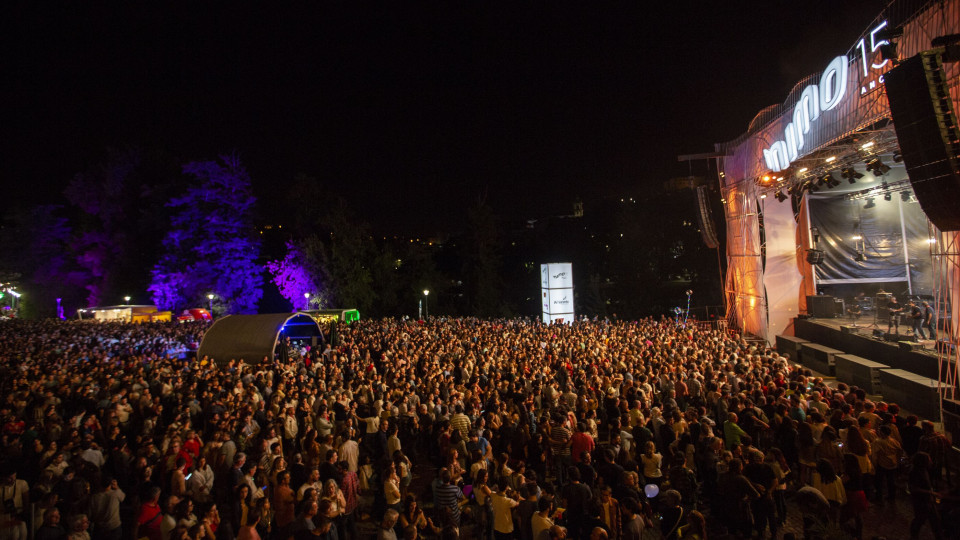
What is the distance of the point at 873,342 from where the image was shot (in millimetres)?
11383

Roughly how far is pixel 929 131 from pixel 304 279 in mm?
31568

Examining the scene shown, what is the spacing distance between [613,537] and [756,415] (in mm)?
3735

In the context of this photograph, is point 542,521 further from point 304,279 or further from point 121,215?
point 121,215

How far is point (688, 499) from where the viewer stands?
5.25 metres

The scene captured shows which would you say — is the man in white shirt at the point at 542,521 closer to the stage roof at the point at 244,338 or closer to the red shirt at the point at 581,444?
the red shirt at the point at 581,444

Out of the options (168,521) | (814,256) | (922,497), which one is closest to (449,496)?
(168,521)

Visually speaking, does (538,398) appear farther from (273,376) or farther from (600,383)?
(273,376)

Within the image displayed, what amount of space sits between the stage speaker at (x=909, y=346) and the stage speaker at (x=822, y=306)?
4902 millimetres

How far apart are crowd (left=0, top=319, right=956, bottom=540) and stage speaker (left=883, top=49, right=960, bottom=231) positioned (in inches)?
109

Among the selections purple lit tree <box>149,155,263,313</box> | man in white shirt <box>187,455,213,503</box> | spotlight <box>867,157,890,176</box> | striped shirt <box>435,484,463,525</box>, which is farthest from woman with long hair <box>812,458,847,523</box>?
purple lit tree <box>149,155,263,313</box>

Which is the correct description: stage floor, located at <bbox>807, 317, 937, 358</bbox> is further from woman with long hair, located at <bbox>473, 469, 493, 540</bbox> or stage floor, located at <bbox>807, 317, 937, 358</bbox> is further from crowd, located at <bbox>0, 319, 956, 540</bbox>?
woman with long hair, located at <bbox>473, 469, 493, 540</bbox>

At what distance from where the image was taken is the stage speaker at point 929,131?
19.2 ft

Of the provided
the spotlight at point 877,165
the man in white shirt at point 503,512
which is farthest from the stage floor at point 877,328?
the man in white shirt at point 503,512

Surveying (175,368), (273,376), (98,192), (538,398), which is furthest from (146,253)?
(538,398)
